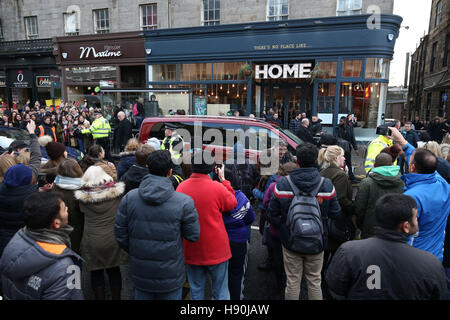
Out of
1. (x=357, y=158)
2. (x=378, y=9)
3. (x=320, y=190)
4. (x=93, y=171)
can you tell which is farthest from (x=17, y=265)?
(x=378, y=9)

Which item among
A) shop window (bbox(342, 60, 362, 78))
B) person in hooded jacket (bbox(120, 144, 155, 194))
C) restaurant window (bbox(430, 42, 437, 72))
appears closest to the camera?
person in hooded jacket (bbox(120, 144, 155, 194))

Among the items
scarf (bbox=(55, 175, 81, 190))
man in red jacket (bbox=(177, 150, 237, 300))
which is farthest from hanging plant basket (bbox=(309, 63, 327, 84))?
scarf (bbox=(55, 175, 81, 190))

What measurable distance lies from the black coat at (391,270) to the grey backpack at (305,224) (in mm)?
877

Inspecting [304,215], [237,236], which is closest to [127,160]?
[237,236]

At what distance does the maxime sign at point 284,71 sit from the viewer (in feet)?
48.9

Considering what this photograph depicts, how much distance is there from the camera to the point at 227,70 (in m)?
17.0

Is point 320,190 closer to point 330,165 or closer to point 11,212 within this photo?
point 330,165

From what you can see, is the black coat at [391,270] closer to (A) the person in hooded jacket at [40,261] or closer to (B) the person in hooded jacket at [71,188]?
(A) the person in hooded jacket at [40,261]

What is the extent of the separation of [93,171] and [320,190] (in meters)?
2.46

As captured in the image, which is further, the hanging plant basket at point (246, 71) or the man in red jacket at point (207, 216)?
the hanging plant basket at point (246, 71)

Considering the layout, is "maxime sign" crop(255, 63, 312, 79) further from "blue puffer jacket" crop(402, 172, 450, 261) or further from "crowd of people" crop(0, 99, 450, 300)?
"blue puffer jacket" crop(402, 172, 450, 261)

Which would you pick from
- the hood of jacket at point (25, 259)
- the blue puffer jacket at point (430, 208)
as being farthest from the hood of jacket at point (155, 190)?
the blue puffer jacket at point (430, 208)

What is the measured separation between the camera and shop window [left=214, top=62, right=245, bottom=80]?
1675 centimetres

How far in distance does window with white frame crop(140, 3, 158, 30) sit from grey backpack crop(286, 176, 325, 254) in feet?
59.5
